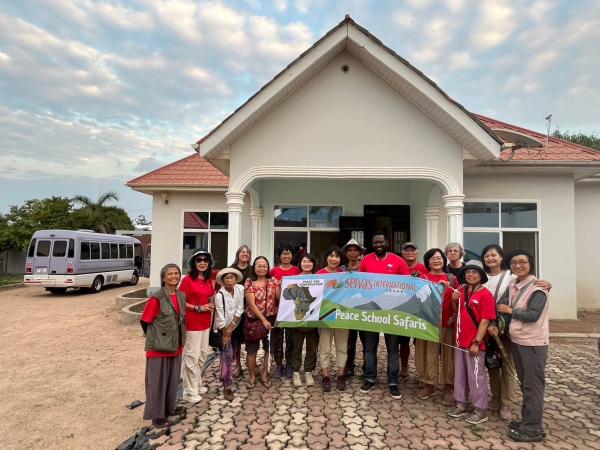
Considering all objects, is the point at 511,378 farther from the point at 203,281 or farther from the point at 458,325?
the point at 203,281

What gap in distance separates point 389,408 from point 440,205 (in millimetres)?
5281

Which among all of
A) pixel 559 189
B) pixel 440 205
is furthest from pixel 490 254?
pixel 559 189

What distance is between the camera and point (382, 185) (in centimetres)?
909

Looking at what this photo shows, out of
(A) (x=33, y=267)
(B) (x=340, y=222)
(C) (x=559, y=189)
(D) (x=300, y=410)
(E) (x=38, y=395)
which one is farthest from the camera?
(A) (x=33, y=267)

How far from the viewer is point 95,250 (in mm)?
14469

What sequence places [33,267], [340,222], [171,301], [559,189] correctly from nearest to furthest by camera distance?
[171,301]
[559,189]
[340,222]
[33,267]

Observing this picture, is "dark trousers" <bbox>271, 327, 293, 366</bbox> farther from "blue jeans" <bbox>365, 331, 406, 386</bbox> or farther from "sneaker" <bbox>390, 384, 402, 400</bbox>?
"sneaker" <bbox>390, 384, 402, 400</bbox>

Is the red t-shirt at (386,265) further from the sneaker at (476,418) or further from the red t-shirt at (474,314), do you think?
the sneaker at (476,418)

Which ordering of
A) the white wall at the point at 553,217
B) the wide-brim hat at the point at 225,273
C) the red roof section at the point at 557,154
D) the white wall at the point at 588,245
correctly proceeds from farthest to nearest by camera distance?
1. the white wall at the point at 588,245
2. the white wall at the point at 553,217
3. the red roof section at the point at 557,154
4. the wide-brim hat at the point at 225,273

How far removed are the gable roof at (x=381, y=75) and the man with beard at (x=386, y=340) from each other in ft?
9.26

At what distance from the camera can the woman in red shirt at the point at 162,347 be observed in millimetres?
3307

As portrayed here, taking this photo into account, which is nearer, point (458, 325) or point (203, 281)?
point (458, 325)

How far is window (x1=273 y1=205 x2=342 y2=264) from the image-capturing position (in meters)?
9.29

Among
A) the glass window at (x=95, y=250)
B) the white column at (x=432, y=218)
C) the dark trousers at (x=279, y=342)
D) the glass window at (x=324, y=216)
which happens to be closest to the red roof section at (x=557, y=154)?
the white column at (x=432, y=218)
